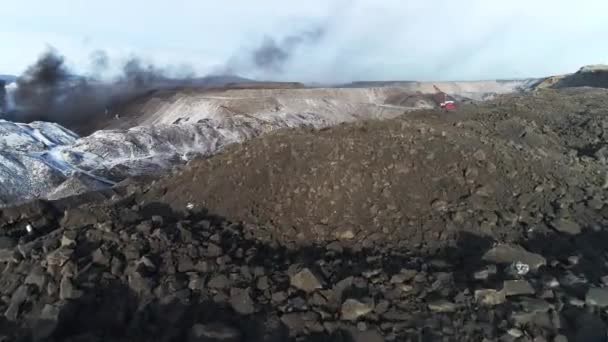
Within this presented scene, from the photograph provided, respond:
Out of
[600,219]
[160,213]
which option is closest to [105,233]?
[160,213]

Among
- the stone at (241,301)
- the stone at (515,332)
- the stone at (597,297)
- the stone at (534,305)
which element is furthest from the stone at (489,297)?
the stone at (241,301)

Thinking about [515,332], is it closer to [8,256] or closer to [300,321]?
[300,321]

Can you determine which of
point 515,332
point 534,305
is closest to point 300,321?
point 515,332

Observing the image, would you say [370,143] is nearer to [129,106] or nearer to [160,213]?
[160,213]

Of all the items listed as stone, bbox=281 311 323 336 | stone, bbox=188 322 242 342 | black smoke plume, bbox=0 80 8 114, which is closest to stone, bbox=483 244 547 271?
stone, bbox=281 311 323 336

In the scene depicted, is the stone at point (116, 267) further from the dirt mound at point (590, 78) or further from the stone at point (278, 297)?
the dirt mound at point (590, 78)
